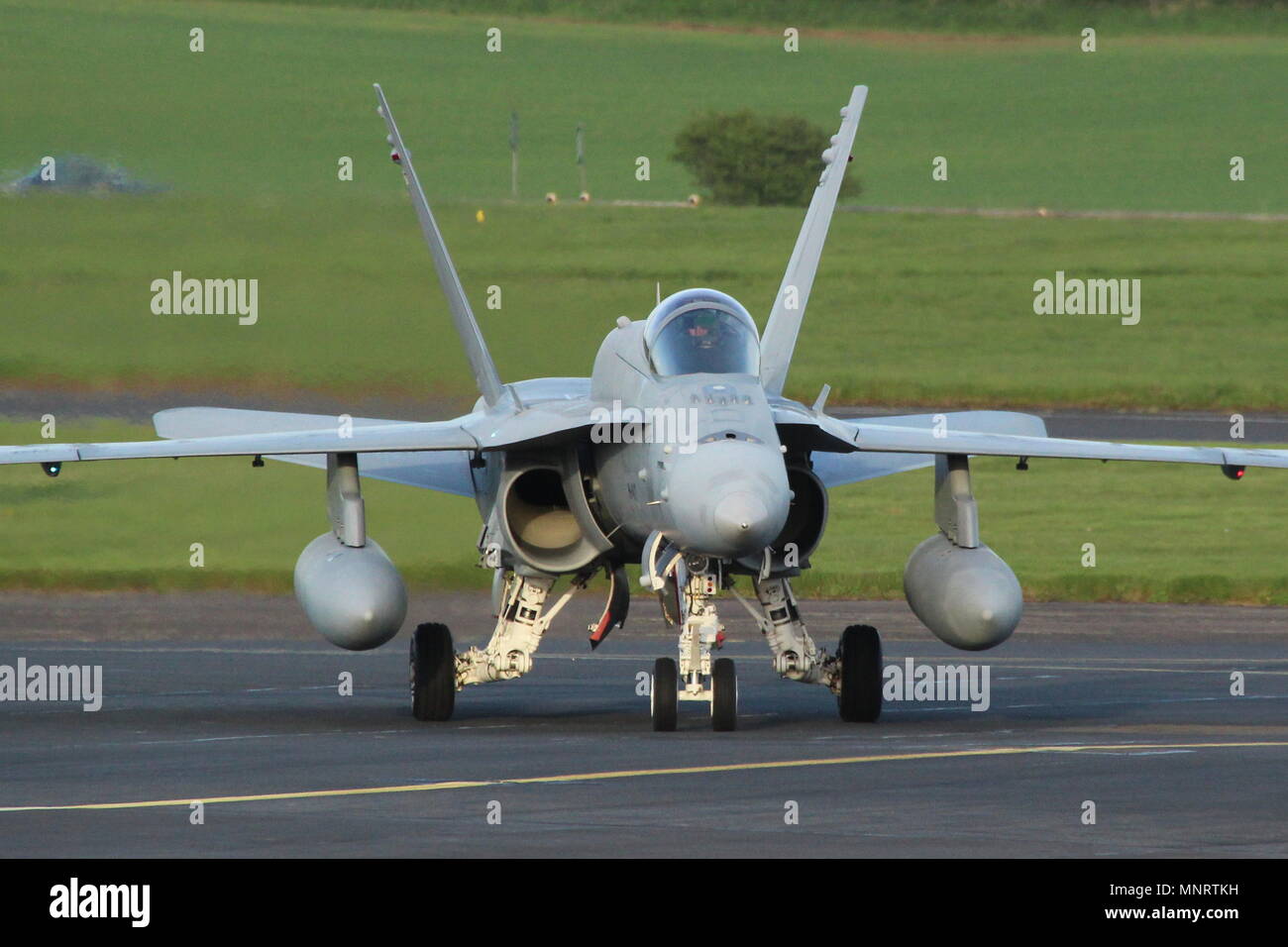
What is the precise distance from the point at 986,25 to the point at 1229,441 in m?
32.4

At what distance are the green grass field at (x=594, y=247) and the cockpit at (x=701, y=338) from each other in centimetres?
1201

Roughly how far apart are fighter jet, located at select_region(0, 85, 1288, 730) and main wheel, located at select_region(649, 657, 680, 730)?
0.01 meters

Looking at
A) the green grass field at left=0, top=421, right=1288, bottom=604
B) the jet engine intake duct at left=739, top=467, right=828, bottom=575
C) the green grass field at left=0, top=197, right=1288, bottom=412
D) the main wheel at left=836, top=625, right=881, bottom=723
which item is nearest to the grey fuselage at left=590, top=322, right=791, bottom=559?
the jet engine intake duct at left=739, top=467, right=828, bottom=575

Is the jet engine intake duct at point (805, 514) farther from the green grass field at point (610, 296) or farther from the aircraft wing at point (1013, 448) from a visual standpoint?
the green grass field at point (610, 296)

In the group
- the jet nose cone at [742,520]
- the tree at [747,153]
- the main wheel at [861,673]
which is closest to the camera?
the jet nose cone at [742,520]

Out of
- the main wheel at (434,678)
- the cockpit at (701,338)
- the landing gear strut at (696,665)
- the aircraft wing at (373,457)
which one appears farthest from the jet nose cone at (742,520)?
the aircraft wing at (373,457)

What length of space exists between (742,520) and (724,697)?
2.01 m

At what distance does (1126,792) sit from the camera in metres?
12.8

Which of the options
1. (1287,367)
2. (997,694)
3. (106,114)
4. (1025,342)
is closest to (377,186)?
(106,114)

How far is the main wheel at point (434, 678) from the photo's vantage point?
17.7 metres

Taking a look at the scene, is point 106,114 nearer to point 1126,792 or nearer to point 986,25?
point 986,25

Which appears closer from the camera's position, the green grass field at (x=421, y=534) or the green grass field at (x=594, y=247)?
the green grass field at (x=421, y=534)

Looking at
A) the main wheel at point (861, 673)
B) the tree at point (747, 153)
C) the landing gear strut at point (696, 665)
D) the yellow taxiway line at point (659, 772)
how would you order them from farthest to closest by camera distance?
the tree at point (747, 153), the main wheel at point (861, 673), the landing gear strut at point (696, 665), the yellow taxiway line at point (659, 772)

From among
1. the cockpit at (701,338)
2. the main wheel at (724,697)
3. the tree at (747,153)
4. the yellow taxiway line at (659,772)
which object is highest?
the tree at (747,153)
